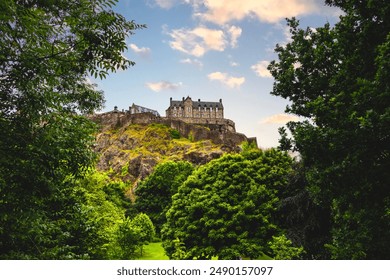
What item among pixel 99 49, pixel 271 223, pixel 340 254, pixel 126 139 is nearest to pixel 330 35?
pixel 340 254

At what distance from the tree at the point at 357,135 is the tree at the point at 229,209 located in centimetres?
1055

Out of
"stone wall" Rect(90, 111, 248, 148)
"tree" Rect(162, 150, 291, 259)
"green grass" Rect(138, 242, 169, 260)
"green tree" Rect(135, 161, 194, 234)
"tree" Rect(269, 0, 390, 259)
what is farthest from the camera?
"stone wall" Rect(90, 111, 248, 148)

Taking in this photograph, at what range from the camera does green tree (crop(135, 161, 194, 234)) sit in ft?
161

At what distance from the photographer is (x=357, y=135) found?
873 cm

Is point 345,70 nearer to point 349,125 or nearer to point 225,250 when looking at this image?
point 349,125

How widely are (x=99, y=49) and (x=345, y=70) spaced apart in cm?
791

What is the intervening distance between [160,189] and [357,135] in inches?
1771

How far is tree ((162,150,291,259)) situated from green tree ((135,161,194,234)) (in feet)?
72.8

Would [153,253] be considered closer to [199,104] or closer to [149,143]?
[149,143]

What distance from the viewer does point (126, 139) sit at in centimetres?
8412

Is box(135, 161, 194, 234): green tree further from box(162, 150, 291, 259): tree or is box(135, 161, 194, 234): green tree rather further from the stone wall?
the stone wall

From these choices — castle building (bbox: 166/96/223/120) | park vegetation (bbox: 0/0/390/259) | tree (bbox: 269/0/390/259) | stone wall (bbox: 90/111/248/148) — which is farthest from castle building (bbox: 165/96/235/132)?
tree (bbox: 269/0/390/259)

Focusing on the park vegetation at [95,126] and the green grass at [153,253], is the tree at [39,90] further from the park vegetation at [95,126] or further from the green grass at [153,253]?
the green grass at [153,253]

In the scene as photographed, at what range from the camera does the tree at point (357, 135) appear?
8.81 metres
